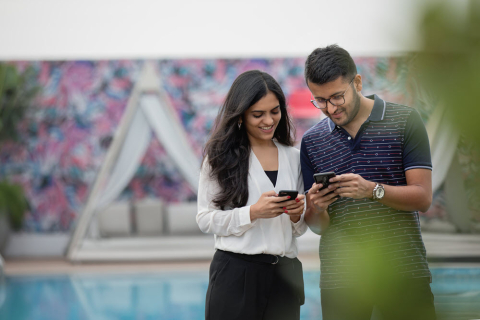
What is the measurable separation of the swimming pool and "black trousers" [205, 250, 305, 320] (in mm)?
2267

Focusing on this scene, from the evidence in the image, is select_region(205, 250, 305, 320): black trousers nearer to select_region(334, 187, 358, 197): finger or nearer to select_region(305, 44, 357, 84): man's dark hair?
select_region(334, 187, 358, 197): finger

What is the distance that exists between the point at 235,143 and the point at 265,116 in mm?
162

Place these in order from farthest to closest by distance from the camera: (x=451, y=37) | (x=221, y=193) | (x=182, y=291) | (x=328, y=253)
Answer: (x=182, y=291) → (x=221, y=193) → (x=328, y=253) → (x=451, y=37)

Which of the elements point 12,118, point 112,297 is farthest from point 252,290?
point 12,118

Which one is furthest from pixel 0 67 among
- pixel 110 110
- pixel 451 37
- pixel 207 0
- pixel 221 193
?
pixel 451 37

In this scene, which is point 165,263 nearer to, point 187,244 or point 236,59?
point 187,244

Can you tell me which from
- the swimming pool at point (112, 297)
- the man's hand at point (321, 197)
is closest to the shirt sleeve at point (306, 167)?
the man's hand at point (321, 197)

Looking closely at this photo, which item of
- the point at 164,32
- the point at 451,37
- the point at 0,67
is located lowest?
the point at 451,37

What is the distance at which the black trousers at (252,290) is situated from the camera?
5.36 ft

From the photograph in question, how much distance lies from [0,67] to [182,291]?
469 centimetres

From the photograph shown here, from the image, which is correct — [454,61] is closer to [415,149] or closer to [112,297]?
[415,149]

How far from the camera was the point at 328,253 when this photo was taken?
1.53 m

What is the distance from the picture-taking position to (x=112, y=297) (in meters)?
4.77

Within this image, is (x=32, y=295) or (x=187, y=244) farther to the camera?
(x=187, y=244)
